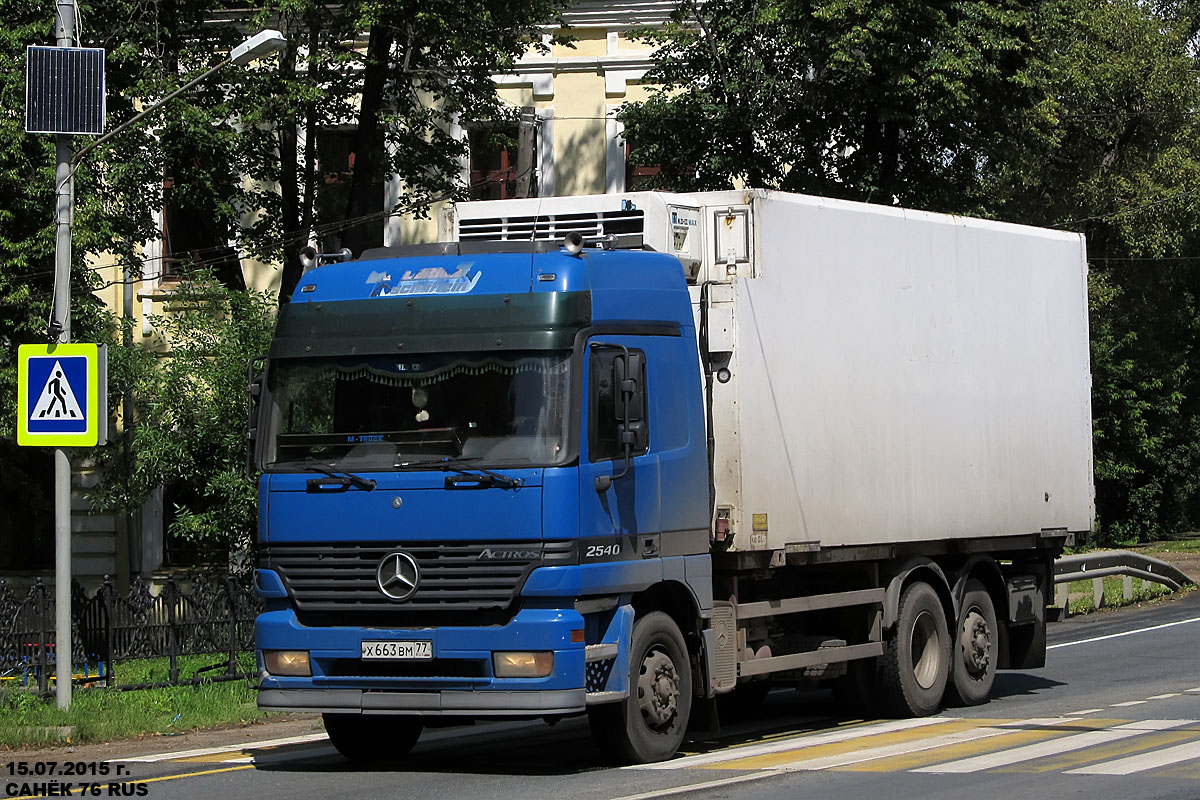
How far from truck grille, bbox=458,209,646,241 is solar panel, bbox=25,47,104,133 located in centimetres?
419

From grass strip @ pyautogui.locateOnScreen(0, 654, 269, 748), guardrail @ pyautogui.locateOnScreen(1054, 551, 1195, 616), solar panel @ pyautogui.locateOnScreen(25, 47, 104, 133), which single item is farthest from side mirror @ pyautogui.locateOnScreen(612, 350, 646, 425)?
guardrail @ pyautogui.locateOnScreen(1054, 551, 1195, 616)

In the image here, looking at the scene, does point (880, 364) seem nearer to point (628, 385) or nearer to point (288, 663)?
point (628, 385)

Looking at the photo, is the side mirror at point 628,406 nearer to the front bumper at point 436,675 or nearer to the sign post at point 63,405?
the front bumper at point 436,675

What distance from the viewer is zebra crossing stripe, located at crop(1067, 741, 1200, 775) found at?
33.5ft

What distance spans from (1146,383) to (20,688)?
3410 cm

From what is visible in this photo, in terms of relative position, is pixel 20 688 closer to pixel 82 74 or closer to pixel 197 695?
pixel 197 695

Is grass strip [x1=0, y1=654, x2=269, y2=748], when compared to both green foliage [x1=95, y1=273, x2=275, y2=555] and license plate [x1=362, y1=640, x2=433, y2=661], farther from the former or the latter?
green foliage [x1=95, y1=273, x2=275, y2=555]

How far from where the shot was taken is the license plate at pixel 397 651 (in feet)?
34.0

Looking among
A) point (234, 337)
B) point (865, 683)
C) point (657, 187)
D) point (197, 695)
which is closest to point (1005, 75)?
point (657, 187)

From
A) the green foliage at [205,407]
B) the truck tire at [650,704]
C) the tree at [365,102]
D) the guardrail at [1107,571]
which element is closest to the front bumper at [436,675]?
the truck tire at [650,704]

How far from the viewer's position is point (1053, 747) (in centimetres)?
1141

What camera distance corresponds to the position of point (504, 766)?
11.3m

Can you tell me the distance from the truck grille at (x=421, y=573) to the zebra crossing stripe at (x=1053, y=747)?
276 cm

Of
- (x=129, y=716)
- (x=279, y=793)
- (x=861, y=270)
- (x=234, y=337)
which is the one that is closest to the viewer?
(x=279, y=793)
